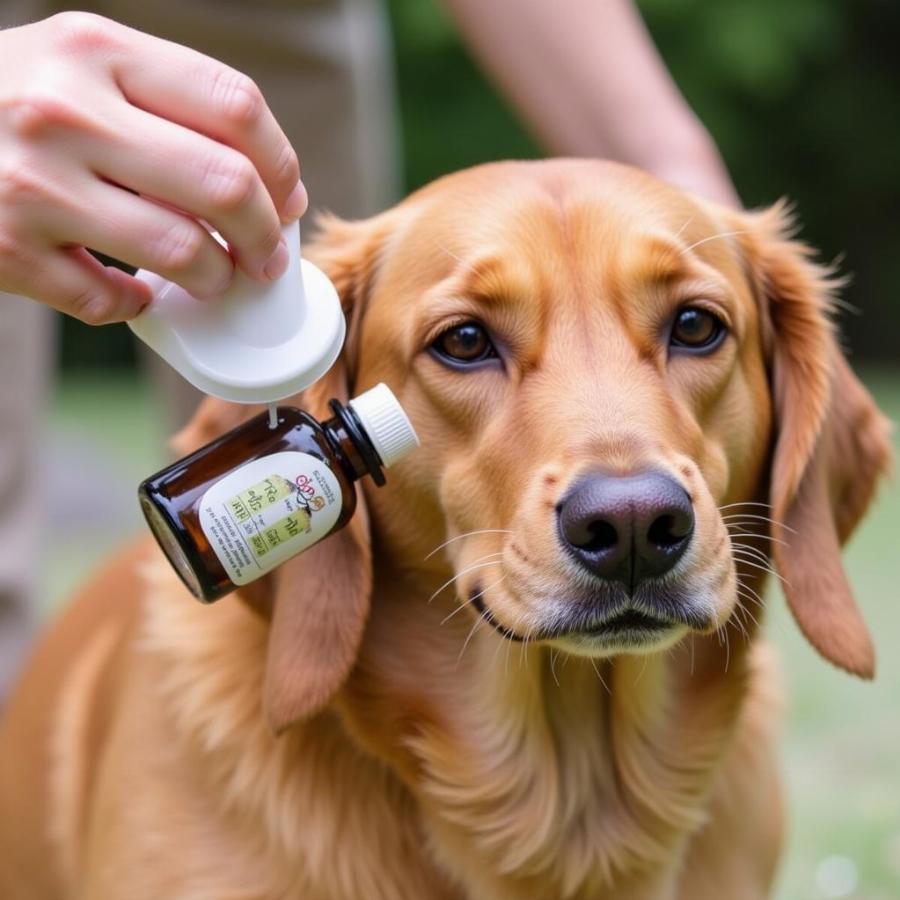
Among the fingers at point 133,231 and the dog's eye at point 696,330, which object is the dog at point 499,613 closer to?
the dog's eye at point 696,330

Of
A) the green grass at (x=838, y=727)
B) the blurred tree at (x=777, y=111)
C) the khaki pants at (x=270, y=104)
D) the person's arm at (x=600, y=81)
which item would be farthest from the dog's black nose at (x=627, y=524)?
the blurred tree at (x=777, y=111)

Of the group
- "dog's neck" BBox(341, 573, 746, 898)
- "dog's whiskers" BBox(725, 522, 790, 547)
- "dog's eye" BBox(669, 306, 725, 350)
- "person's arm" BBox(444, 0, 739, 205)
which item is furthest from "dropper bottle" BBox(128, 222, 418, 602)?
"person's arm" BBox(444, 0, 739, 205)

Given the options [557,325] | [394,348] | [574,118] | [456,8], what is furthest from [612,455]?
[456,8]

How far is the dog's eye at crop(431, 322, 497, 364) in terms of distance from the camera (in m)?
2.83

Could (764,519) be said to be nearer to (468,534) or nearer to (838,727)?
(468,534)

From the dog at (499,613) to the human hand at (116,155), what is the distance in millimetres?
841

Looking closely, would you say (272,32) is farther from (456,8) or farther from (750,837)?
(750,837)

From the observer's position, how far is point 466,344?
9.29ft

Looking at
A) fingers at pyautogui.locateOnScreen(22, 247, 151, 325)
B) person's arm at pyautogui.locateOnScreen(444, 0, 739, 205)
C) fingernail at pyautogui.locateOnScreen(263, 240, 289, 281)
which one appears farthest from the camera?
person's arm at pyautogui.locateOnScreen(444, 0, 739, 205)

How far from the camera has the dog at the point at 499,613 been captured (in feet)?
9.11

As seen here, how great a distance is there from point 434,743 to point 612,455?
799mm

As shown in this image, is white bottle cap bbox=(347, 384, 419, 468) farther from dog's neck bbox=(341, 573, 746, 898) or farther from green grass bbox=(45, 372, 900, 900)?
green grass bbox=(45, 372, 900, 900)

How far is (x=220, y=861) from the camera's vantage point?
293cm

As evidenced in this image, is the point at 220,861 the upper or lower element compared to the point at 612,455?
lower
